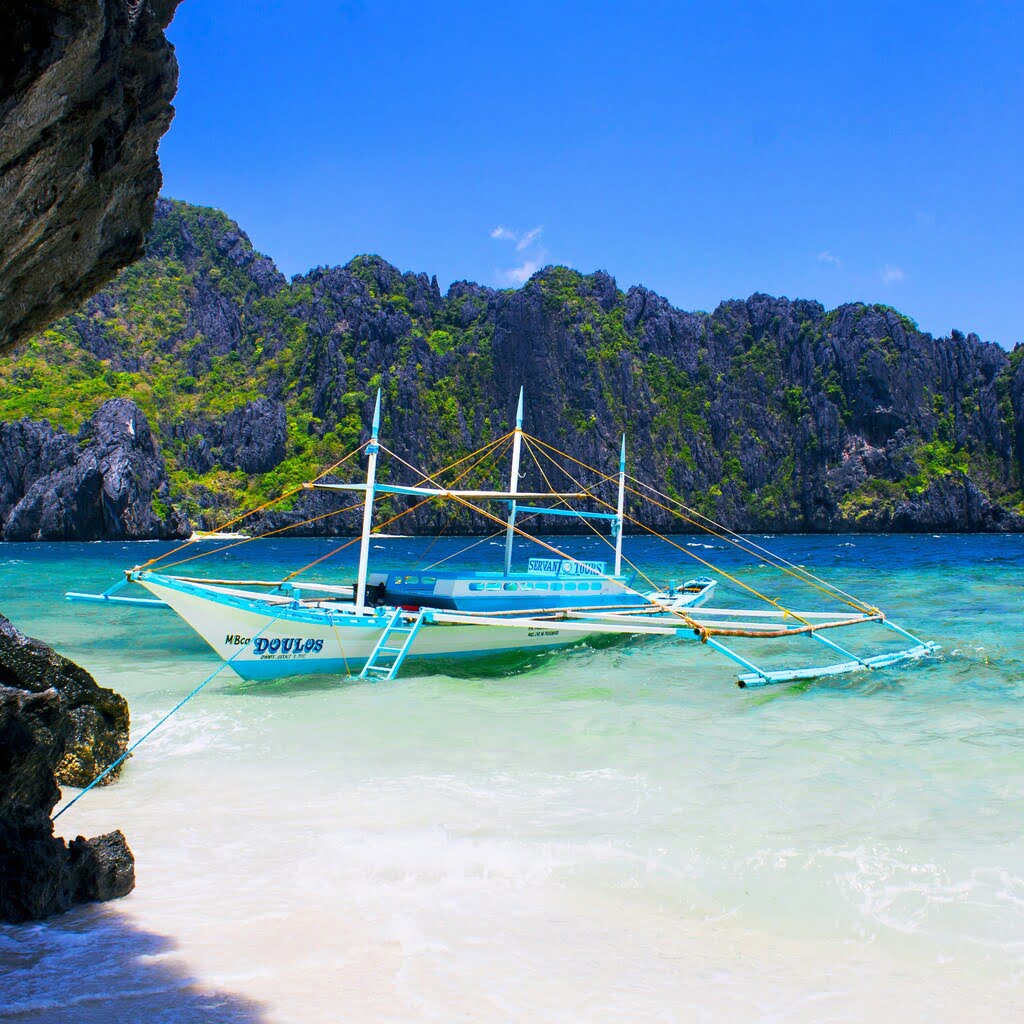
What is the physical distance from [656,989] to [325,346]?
131 meters

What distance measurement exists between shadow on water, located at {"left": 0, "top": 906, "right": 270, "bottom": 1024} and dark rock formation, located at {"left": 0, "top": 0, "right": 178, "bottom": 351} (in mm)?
3166

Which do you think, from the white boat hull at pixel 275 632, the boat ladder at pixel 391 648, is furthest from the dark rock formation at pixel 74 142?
the white boat hull at pixel 275 632

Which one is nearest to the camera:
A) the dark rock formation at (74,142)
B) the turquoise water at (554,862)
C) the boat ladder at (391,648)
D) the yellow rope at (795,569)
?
the dark rock formation at (74,142)

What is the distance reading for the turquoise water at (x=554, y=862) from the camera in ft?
13.9

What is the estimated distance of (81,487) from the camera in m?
79.4

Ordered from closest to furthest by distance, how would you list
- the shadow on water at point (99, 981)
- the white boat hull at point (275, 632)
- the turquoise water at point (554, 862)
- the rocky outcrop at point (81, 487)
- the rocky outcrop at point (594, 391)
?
the shadow on water at point (99, 981)
the turquoise water at point (554, 862)
the white boat hull at point (275, 632)
the rocky outcrop at point (81, 487)
the rocky outcrop at point (594, 391)

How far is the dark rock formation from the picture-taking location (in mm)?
2709

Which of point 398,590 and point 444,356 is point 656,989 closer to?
point 398,590

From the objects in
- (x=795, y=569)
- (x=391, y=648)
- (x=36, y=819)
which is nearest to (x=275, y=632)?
(x=391, y=648)

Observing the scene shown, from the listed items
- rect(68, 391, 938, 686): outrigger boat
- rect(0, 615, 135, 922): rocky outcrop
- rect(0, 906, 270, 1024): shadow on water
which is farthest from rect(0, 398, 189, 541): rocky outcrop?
rect(0, 906, 270, 1024): shadow on water

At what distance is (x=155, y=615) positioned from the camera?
24.7 meters

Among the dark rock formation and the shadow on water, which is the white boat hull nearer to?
the shadow on water

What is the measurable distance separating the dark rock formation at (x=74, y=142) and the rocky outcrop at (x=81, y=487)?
84193mm

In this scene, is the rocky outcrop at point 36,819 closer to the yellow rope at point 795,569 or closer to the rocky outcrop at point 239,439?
the yellow rope at point 795,569
